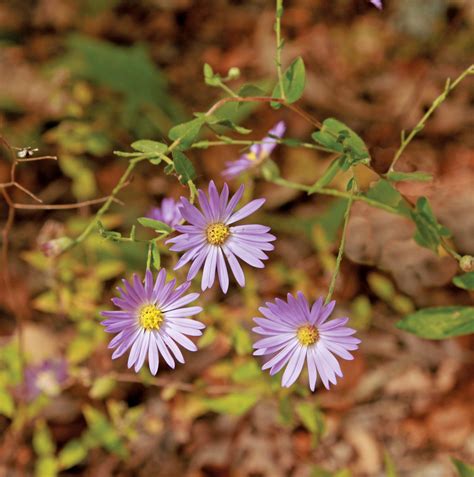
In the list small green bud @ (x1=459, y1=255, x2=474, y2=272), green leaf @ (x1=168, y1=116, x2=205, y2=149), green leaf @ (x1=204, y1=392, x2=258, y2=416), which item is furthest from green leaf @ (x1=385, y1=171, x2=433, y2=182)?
green leaf @ (x1=204, y1=392, x2=258, y2=416)

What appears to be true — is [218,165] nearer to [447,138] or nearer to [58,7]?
[447,138]

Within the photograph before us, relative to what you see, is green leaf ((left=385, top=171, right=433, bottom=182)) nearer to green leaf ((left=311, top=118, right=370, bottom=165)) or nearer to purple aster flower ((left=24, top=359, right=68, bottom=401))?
green leaf ((left=311, top=118, right=370, bottom=165))

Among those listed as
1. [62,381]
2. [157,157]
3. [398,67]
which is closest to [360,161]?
[157,157]

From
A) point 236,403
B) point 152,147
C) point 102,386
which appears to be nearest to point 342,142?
point 152,147

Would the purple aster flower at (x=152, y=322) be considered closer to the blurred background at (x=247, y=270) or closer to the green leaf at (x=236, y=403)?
the blurred background at (x=247, y=270)

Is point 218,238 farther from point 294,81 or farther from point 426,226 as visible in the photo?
point 426,226

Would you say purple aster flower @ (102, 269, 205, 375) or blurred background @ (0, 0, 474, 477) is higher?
blurred background @ (0, 0, 474, 477)

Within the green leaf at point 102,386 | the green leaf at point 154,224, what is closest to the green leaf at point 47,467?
the green leaf at point 102,386
